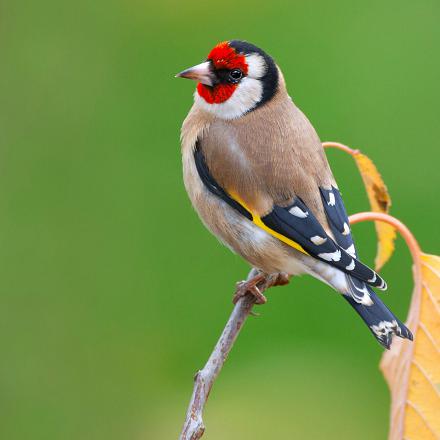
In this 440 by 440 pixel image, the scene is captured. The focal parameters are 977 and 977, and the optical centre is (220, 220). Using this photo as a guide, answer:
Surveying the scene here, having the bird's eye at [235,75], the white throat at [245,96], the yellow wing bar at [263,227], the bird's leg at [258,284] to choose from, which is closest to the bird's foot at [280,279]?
the bird's leg at [258,284]

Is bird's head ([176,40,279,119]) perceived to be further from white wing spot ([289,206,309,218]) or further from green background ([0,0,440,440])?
green background ([0,0,440,440])

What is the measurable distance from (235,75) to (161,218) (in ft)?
5.64

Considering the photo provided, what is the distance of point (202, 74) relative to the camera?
2.76 metres

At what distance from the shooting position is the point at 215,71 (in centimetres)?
280

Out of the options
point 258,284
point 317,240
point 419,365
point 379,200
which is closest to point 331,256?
point 317,240

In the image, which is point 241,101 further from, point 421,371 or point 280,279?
point 421,371

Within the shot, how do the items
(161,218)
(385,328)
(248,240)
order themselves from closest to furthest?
(385,328), (248,240), (161,218)

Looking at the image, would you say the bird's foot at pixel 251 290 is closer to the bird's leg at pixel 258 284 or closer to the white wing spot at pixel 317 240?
the bird's leg at pixel 258 284

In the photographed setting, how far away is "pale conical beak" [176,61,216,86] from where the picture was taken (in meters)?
Answer: 2.71

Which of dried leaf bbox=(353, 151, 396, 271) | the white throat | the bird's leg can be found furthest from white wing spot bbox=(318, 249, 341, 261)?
the white throat

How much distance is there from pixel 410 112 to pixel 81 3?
6.30ft

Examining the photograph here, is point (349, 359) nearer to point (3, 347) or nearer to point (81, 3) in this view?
point (3, 347)

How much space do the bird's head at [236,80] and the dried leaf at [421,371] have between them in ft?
2.64

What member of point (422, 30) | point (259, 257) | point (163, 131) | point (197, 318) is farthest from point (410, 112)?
point (259, 257)
